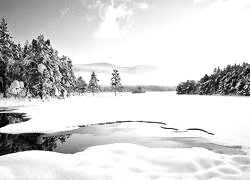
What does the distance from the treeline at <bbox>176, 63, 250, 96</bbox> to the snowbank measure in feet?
221

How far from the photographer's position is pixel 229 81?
2872 inches

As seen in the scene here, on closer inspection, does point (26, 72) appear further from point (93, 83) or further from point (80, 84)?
point (80, 84)

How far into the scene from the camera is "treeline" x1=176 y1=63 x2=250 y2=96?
65250 mm

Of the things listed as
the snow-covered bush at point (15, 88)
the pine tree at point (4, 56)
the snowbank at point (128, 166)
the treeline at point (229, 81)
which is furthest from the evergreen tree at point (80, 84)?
the snowbank at point (128, 166)

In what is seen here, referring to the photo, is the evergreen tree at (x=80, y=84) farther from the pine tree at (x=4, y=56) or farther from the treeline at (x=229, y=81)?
the treeline at (x=229, y=81)

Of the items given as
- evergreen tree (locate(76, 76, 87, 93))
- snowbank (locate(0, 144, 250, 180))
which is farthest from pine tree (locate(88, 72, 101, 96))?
snowbank (locate(0, 144, 250, 180))

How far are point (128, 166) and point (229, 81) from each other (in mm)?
78966

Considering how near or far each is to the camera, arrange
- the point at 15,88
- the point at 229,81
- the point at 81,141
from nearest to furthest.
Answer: the point at 81,141 → the point at 15,88 → the point at 229,81

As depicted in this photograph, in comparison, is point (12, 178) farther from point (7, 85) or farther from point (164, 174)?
point (7, 85)

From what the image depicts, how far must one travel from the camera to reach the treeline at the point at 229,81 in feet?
214

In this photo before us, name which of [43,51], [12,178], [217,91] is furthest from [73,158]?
[217,91]

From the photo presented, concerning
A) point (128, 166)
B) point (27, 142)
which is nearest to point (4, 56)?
point (27, 142)

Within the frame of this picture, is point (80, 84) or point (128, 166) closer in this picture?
point (128, 166)

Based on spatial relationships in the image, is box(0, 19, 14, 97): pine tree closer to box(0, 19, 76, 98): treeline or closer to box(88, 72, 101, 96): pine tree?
box(0, 19, 76, 98): treeline
